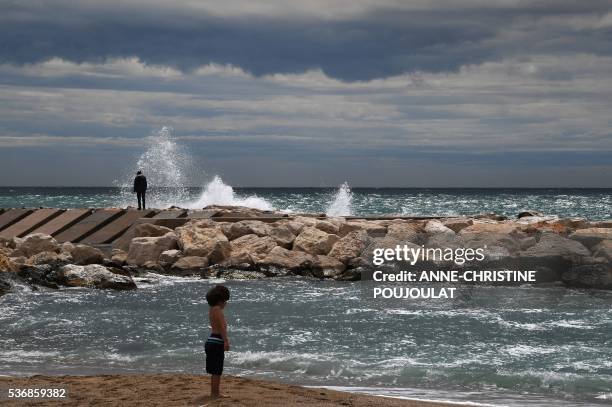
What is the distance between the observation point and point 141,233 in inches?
820

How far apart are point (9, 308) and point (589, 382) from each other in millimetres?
9176

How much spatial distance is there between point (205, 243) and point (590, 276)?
27.2ft

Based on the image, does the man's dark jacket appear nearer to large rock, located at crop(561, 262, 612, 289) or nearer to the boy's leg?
large rock, located at crop(561, 262, 612, 289)

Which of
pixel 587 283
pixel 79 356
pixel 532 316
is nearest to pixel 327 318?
pixel 532 316

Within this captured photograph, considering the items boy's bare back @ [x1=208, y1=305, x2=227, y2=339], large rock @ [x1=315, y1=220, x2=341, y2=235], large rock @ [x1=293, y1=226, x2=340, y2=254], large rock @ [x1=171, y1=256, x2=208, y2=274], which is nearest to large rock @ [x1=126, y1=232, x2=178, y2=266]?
large rock @ [x1=171, y1=256, x2=208, y2=274]

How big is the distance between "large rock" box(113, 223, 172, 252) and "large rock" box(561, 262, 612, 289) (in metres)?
9.57

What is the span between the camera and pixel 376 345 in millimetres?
10875

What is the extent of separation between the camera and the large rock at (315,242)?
19031mm

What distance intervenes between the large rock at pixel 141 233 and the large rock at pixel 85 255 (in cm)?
215

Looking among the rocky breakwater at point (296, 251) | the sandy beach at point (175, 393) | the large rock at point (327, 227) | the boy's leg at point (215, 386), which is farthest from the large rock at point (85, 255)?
the boy's leg at point (215, 386)

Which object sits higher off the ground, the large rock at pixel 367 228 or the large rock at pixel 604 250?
the large rock at pixel 367 228

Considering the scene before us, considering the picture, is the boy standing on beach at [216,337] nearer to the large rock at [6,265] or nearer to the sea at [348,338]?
the sea at [348,338]

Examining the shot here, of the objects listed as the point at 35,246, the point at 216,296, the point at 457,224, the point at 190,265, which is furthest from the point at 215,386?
the point at 457,224

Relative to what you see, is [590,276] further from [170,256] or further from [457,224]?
[170,256]
